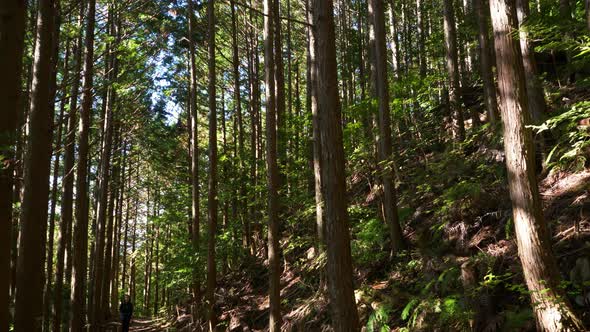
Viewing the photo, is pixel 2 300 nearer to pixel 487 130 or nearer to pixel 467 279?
pixel 467 279

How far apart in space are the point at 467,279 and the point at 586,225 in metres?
1.71

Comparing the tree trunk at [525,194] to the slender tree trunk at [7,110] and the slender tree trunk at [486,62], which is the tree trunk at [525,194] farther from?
the slender tree trunk at [7,110]

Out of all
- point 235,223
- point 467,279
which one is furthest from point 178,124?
point 467,279

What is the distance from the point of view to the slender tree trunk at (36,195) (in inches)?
194

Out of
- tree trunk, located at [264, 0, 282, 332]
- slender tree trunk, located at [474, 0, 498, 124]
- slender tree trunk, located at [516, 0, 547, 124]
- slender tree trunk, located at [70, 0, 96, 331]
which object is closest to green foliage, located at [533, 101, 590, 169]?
slender tree trunk, located at [516, 0, 547, 124]

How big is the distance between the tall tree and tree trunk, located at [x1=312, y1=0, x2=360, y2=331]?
Result: 9.92 ft

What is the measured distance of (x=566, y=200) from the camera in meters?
6.54

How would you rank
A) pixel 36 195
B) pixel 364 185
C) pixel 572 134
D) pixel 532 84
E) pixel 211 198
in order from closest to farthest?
1. pixel 572 134
2. pixel 36 195
3. pixel 532 84
4. pixel 211 198
5. pixel 364 185

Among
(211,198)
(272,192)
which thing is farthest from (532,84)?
(211,198)

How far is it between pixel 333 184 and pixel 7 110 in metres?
3.85

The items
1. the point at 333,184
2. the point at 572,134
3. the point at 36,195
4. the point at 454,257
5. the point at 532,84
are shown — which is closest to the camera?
the point at 572,134

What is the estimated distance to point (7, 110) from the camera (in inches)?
185

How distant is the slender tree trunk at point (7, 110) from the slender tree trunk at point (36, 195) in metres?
0.32

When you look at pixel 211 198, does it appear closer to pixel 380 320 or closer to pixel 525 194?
pixel 380 320
